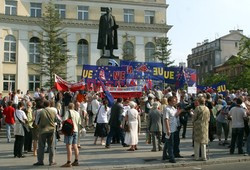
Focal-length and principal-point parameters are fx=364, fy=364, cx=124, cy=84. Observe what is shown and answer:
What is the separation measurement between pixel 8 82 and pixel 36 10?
10656mm

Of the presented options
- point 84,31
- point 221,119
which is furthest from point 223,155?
point 84,31

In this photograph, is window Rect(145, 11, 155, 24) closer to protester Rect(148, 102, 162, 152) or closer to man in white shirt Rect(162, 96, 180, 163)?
protester Rect(148, 102, 162, 152)

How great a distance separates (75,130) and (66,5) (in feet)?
141

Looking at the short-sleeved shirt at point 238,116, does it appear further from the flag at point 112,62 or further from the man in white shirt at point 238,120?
the flag at point 112,62

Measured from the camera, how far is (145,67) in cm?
2147

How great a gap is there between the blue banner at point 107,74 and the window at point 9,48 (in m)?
30.2

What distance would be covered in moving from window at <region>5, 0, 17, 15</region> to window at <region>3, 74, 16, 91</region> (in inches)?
333

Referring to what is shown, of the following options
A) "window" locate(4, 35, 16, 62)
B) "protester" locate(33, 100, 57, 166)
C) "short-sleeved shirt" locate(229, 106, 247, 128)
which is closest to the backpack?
"protester" locate(33, 100, 57, 166)

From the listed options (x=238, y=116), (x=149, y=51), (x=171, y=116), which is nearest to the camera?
(x=171, y=116)

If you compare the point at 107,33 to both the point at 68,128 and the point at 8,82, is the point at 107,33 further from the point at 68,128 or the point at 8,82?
the point at 8,82

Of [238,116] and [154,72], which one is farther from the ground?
[154,72]

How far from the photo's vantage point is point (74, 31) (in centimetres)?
5091

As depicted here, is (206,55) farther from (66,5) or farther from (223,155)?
(223,155)

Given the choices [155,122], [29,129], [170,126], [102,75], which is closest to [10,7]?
[102,75]
